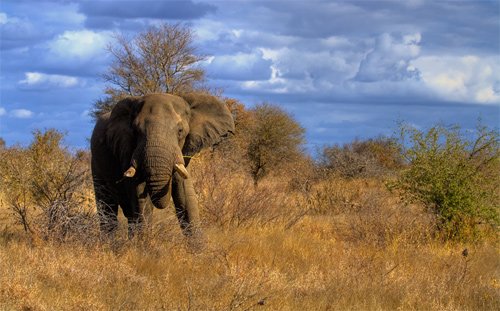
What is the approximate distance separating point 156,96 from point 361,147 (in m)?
31.0

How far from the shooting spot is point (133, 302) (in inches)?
339

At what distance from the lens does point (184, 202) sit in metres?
12.3

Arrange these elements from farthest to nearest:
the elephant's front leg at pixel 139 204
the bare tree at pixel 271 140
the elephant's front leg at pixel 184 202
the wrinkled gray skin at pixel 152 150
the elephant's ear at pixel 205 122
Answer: the bare tree at pixel 271 140 → the elephant's ear at pixel 205 122 → the elephant's front leg at pixel 184 202 → the elephant's front leg at pixel 139 204 → the wrinkled gray skin at pixel 152 150

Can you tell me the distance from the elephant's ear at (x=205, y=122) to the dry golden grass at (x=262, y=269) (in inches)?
45.0

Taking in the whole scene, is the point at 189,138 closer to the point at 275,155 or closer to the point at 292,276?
the point at 292,276

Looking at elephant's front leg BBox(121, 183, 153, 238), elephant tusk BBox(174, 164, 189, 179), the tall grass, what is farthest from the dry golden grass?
elephant tusk BBox(174, 164, 189, 179)

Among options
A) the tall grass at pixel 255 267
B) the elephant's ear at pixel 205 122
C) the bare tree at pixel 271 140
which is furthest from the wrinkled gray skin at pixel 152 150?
the bare tree at pixel 271 140

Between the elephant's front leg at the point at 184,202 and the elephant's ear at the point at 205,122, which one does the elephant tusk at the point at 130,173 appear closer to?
the elephant's front leg at the point at 184,202

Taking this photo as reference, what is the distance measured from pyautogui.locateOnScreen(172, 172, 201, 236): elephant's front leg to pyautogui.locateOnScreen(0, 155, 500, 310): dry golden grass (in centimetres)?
29

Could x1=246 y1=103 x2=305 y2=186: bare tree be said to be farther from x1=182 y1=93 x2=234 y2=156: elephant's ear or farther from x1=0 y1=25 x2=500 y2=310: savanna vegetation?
x1=182 y1=93 x2=234 y2=156: elephant's ear

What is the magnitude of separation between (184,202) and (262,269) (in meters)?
2.16

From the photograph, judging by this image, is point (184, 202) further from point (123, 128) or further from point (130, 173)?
point (123, 128)

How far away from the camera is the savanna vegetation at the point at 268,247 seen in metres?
9.12

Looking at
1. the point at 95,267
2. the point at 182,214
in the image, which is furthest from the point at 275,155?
the point at 95,267
